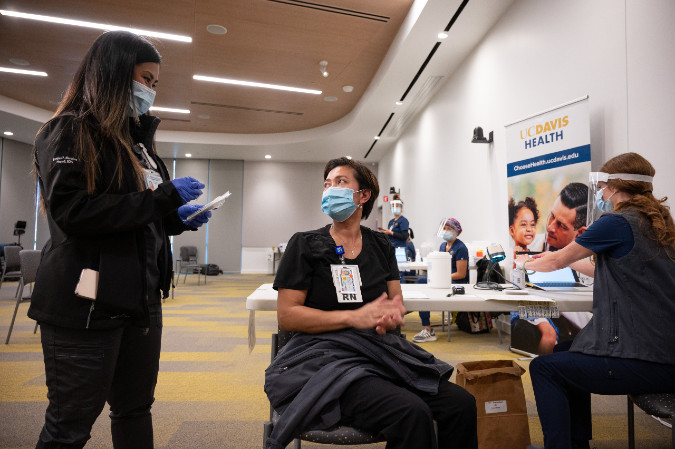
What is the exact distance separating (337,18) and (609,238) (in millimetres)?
4663

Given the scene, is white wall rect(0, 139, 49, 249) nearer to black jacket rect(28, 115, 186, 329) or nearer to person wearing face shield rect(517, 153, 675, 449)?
black jacket rect(28, 115, 186, 329)

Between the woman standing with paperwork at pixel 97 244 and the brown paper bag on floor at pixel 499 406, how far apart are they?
1.42 meters

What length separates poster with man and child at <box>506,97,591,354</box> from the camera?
323 cm

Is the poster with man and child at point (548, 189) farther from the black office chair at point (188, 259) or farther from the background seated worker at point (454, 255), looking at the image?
the black office chair at point (188, 259)

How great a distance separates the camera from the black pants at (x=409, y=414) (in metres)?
1.13

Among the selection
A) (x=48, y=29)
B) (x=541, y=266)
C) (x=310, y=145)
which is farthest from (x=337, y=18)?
(x=310, y=145)

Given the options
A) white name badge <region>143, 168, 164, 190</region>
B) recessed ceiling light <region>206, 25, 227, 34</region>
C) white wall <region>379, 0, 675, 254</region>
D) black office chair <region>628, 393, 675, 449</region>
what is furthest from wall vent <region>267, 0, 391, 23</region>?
black office chair <region>628, 393, 675, 449</region>

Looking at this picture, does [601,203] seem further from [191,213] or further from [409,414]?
[191,213]

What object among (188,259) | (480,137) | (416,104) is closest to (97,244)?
(480,137)

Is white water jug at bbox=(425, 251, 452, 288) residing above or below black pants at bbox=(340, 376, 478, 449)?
above

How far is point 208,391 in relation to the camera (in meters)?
2.83

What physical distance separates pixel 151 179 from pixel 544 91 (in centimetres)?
385

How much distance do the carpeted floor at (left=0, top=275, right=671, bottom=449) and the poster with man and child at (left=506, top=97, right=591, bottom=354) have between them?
392 millimetres

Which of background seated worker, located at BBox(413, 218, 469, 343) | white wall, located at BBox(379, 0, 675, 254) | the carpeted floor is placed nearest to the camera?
the carpeted floor
